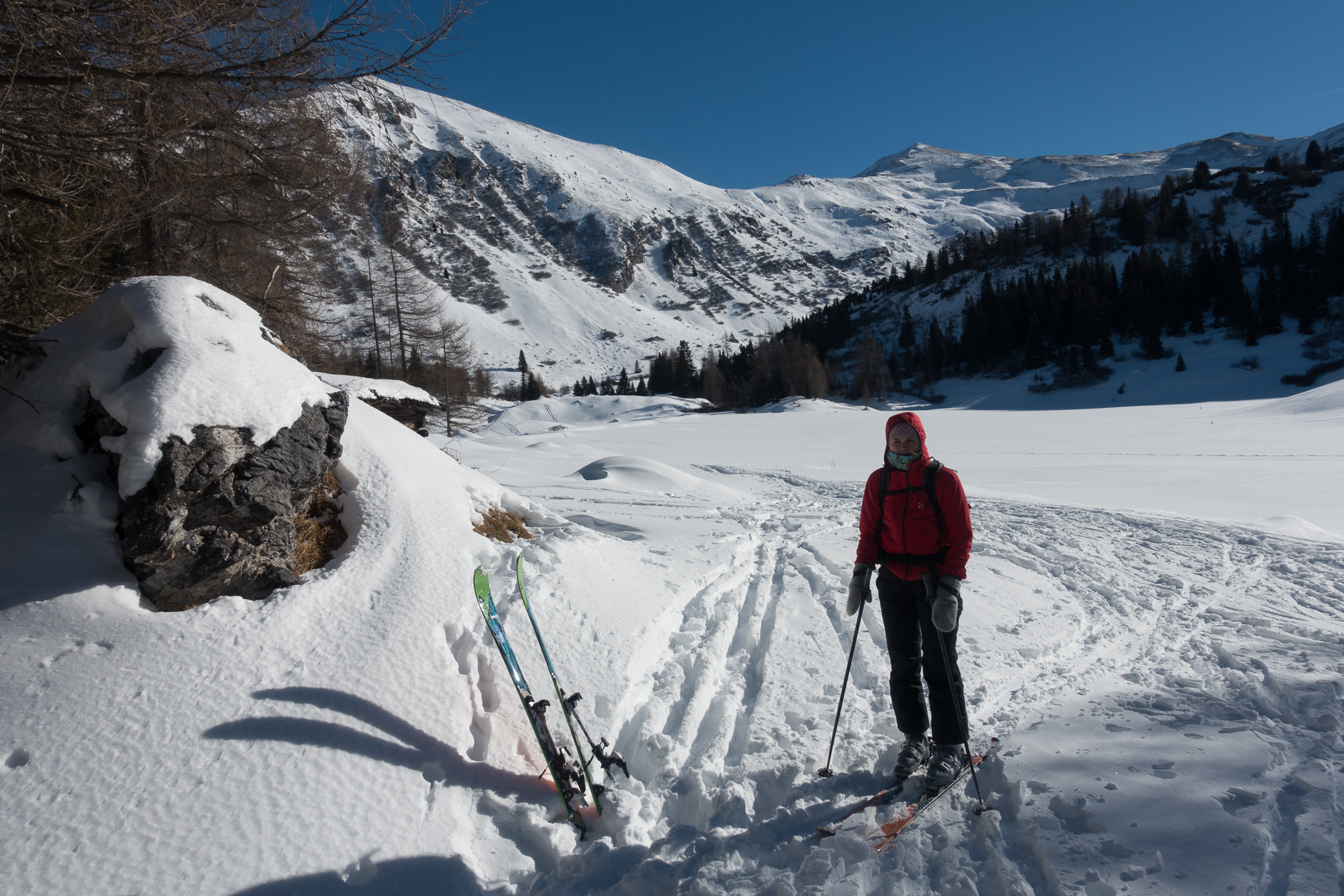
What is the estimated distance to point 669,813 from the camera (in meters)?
3.12

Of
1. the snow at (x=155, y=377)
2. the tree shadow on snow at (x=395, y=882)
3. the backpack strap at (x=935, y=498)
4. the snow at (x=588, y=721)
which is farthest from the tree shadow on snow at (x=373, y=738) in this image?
the backpack strap at (x=935, y=498)

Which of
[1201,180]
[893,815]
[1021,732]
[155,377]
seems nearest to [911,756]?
[893,815]

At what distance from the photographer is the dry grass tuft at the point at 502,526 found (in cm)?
542

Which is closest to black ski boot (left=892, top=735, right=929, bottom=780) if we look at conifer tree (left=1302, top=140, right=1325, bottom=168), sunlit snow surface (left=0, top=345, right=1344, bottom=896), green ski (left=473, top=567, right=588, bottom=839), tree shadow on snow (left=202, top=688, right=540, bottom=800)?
sunlit snow surface (left=0, top=345, right=1344, bottom=896)

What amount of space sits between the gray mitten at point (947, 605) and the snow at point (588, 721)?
0.84 m

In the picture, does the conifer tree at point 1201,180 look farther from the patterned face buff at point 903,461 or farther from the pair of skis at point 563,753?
the pair of skis at point 563,753

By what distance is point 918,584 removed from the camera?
3359mm

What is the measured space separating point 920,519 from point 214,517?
4143mm

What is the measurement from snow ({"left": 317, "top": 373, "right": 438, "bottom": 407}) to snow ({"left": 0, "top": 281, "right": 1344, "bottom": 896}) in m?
4.33

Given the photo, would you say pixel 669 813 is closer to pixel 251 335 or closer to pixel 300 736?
pixel 300 736

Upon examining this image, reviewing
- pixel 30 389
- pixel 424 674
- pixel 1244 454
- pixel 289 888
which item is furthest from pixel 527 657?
pixel 1244 454

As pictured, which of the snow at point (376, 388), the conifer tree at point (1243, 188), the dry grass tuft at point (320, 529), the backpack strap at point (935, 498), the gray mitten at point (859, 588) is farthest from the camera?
the conifer tree at point (1243, 188)

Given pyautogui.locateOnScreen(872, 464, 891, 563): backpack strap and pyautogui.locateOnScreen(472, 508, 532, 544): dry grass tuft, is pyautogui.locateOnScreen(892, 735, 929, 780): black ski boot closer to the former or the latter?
pyautogui.locateOnScreen(872, 464, 891, 563): backpack strap

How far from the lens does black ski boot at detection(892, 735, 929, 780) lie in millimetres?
3236
